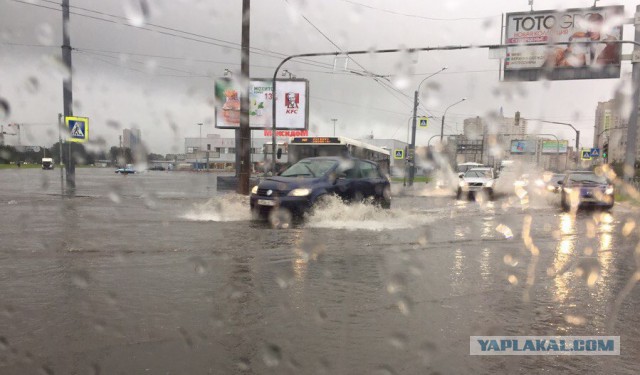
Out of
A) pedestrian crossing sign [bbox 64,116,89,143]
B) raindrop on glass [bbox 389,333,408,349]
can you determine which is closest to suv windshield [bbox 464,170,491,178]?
pedestrian crossing sign [bbox 64,116,89,143]

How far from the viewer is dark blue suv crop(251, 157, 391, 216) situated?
414 inches

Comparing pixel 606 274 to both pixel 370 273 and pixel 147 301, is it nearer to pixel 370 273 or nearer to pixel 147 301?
pixel 370 273

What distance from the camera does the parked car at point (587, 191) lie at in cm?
1745

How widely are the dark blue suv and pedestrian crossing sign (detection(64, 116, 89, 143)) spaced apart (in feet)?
37.2

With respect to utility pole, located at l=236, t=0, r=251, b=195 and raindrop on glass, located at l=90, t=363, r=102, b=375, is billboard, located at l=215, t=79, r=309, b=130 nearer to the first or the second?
utility pole, located at l=236, t=0, r=251, b=195

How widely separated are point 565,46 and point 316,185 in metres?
23.7

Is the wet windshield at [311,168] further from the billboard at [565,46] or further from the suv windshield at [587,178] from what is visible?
the billboard at [565,46]

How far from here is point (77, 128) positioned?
61.8 feet

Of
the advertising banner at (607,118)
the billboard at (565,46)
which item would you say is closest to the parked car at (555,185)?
the billboard at (565,46)

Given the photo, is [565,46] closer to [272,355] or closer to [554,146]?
[272,355]

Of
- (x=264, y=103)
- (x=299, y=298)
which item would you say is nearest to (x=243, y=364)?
(x=299, y=298)

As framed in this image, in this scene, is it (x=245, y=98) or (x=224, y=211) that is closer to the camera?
(x=224, y=211)

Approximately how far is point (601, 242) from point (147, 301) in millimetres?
8697

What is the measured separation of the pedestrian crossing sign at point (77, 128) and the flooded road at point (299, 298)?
32.3 ft
